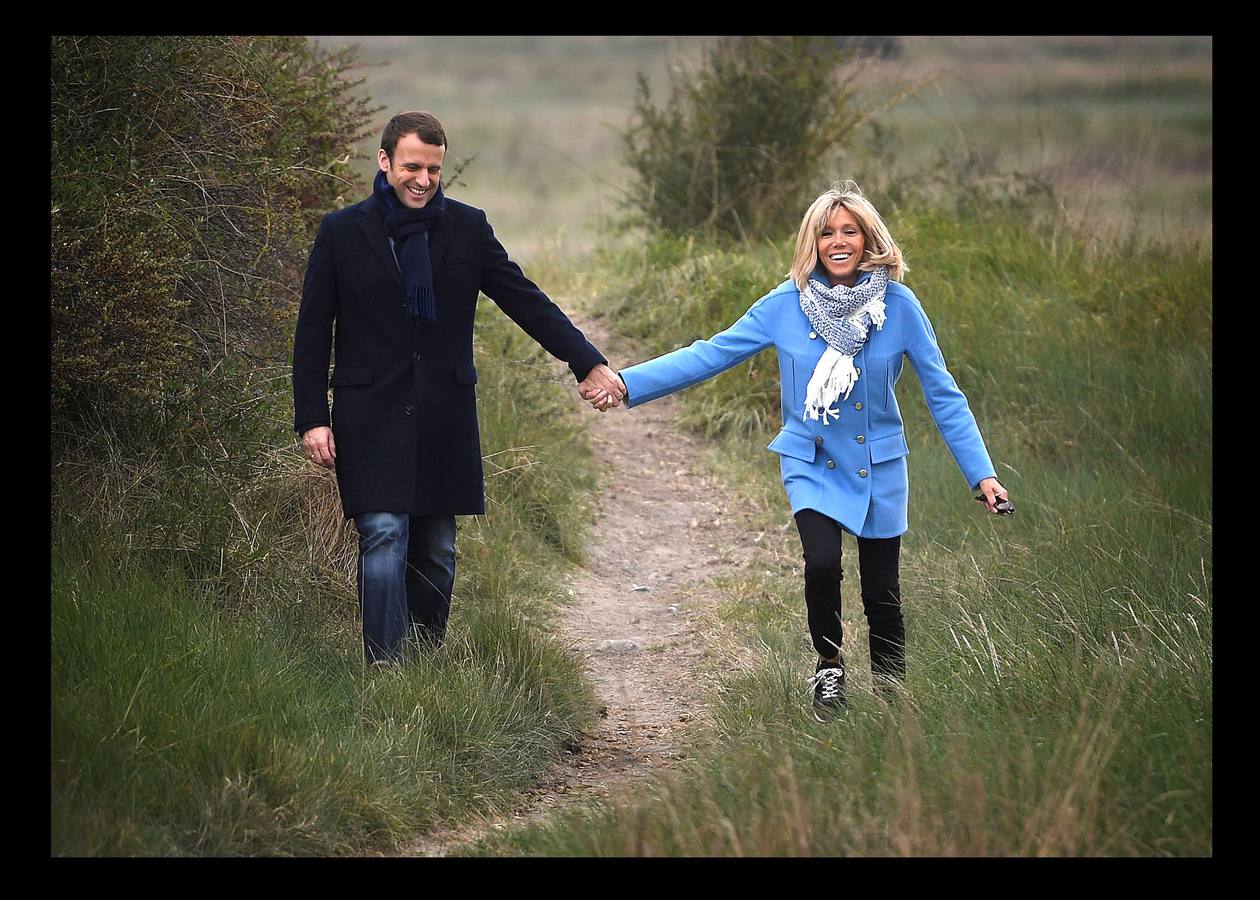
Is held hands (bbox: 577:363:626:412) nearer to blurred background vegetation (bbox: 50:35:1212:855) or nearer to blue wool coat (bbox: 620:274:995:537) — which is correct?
blue wool coat (bbox: 620:274:995:537)

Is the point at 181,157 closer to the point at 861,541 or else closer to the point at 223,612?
the point at 223,612

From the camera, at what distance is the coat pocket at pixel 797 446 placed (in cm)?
477

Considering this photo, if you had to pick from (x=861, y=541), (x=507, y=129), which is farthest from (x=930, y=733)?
(x=507, y=129)

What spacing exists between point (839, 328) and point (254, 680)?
222 cm

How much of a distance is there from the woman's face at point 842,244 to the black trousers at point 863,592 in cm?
84

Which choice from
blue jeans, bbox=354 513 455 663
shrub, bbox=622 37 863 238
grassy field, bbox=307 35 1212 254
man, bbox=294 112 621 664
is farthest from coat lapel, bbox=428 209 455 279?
shrub, bbox=622 37 863 238

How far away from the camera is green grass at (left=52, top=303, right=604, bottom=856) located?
12.6 feet

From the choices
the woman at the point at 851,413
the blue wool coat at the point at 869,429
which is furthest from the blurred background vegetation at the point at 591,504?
the blue wool coat at the point at 869,429

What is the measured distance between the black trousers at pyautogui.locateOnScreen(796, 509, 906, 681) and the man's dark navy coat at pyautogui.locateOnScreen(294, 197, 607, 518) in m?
1.24

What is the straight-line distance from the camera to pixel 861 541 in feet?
15.9

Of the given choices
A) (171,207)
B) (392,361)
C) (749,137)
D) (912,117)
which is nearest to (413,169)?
(392,361)

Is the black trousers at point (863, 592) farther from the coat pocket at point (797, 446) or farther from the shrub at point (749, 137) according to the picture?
the shrub at point (749, 137)

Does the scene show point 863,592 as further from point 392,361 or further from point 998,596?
point 392,361

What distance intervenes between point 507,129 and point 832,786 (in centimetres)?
3906
